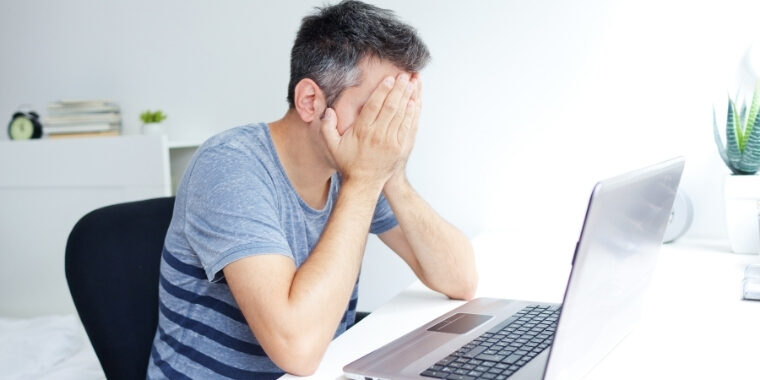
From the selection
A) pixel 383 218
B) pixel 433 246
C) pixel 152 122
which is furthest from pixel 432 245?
pixel 152 122

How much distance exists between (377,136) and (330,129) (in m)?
0.08

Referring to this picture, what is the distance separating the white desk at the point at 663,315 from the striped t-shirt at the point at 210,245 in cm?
20

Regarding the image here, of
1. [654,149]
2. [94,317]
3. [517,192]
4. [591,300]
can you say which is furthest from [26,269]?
[591,300]

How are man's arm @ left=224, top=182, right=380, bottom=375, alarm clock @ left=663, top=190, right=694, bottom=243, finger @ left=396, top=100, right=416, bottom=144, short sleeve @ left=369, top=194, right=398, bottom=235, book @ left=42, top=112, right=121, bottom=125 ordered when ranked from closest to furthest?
man's arm @ left=224, top=182, right=380, bottom=375 → finger @ left=396, top=100, right=416, bottom=144 → short sleeve @ left=369, top=194, right=398, bottom=235 → alarm clock @ left=663, top=190, right=694, bottom=243 → book @ left=42, top=112, right=121, bottom=125

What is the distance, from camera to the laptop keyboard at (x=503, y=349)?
882 millimetres

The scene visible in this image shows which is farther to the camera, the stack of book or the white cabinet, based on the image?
the stack of book

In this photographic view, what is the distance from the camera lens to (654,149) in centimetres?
181

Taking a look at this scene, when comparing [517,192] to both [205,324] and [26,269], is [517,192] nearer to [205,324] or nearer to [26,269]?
[205,324]

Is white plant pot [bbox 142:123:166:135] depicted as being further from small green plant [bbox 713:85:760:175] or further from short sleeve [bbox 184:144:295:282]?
small green plant [bbox 713:85:760:175]

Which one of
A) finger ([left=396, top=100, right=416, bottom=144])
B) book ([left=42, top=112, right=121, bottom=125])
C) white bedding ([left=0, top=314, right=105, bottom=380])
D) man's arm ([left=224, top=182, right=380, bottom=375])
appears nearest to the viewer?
man's arm ([left=224, top=182, right=380, bottom=375])

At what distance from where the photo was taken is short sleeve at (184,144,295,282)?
107cm

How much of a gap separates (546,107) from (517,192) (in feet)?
0.71

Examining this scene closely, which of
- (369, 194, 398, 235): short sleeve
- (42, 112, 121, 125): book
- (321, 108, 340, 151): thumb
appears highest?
(321, 108, 340, 151): thumb

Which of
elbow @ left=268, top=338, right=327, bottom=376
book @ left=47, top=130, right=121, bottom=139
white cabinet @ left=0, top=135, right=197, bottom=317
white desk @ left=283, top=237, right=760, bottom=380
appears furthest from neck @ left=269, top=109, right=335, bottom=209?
book @ left=47, top=130, right=121, bottom=139
